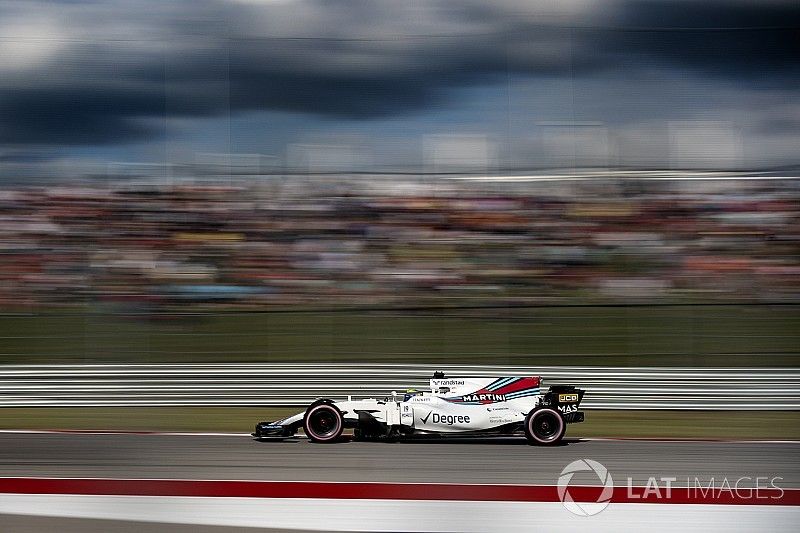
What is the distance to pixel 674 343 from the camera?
423 inches

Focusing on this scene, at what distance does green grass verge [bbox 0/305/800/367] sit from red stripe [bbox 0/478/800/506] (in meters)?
4.95

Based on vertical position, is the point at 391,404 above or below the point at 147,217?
below

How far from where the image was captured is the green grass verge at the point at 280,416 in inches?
354

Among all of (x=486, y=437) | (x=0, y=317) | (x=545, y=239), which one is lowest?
(x=486, y=437)

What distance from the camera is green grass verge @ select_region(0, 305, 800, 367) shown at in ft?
35.0

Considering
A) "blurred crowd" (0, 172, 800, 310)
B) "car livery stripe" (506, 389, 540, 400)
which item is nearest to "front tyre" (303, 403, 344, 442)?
"car livery stripe" (506, 389, 540, 400)

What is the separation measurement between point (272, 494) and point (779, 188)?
9.33m

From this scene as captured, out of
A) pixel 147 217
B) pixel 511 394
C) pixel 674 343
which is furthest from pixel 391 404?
pixel 147 217

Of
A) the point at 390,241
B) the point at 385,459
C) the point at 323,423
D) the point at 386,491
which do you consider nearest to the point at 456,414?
the point at 385,459

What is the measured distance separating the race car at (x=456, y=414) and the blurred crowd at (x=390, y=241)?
12.6 ft

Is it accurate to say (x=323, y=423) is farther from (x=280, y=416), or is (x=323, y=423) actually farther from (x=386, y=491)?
(x=280, y=416)

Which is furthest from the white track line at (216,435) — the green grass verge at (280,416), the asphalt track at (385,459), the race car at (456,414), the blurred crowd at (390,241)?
the blurred crowd at (390,241)

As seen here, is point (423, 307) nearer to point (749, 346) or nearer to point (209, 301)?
point (209, 301)

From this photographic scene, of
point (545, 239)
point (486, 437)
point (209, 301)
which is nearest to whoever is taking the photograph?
point (486, 437)
